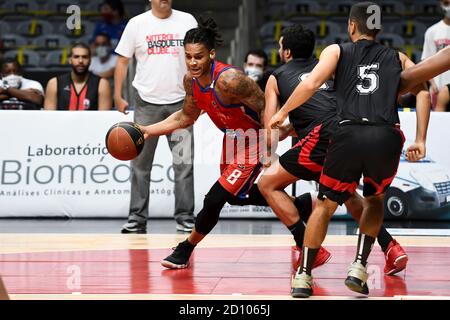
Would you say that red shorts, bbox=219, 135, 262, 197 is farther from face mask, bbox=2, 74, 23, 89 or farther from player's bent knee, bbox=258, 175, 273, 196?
face mask, bbox=2, 74, 23, 89

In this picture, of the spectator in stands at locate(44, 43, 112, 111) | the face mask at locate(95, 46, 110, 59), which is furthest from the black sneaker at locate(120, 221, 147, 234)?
the face mask at locate(95, 46, 110, 59)

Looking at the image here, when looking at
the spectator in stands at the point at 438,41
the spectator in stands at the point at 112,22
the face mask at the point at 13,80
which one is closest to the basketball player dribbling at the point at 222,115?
the face mask at the point at 13,80

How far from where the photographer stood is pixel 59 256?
812cm

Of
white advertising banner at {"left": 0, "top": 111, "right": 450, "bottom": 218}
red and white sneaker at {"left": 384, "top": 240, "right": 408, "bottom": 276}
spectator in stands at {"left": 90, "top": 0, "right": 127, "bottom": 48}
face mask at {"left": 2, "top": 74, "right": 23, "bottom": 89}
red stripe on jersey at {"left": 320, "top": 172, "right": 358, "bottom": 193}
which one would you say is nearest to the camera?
red stripe on jersey at {"left": 320, "top": 172, "right": 358, "bottom": 193}

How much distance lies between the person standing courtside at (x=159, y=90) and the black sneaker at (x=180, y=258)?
217cm

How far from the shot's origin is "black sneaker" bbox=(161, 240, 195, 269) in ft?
24.5

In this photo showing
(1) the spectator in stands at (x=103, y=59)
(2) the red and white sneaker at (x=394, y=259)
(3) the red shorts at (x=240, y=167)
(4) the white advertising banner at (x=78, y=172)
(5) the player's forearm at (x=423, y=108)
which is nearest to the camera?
(5) the player's forearm at (x=423, y=108)

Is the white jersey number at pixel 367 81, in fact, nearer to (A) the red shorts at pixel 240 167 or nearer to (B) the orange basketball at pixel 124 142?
(A) the red shorts at pixel 240 167

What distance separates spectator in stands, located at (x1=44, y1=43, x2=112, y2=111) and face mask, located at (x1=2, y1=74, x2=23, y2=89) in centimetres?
75

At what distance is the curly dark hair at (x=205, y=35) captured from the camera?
7332 mm

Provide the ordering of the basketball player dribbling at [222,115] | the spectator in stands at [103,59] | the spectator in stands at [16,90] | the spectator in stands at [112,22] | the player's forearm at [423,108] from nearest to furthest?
the player's forearm at [423,108] < the basketball player dribbling at [222,115] < the spectator in stands at [16,90] < the spectator in stands at [103,59] < the spectator in stands at [112,22]

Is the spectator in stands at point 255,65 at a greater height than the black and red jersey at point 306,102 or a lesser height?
greater

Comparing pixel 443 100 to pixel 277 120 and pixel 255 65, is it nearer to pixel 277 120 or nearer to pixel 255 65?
pixel 255 65
